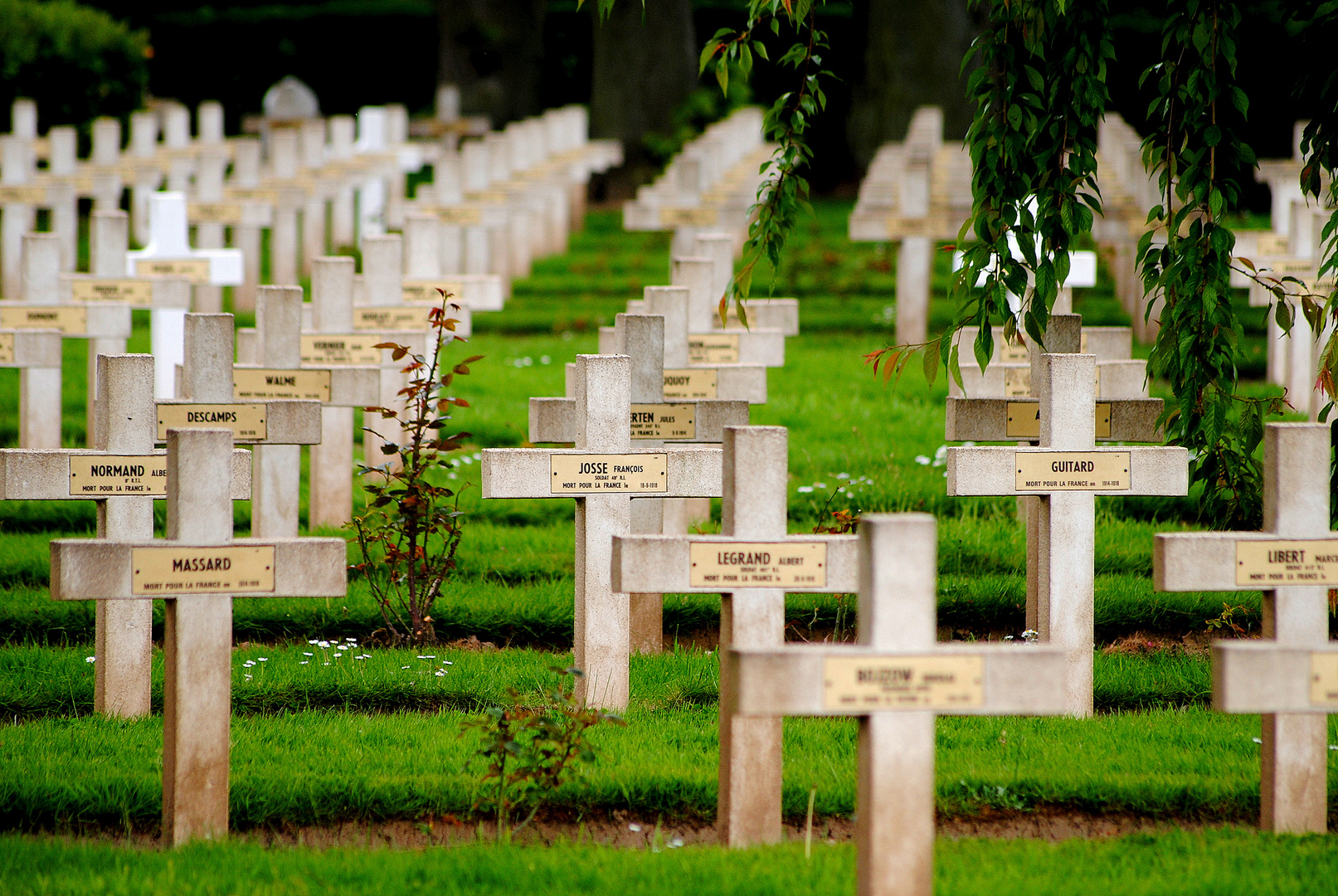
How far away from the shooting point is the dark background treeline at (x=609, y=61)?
75.7 ft

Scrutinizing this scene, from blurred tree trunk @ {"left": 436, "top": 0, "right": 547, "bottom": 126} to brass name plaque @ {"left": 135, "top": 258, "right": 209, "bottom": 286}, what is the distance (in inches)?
647

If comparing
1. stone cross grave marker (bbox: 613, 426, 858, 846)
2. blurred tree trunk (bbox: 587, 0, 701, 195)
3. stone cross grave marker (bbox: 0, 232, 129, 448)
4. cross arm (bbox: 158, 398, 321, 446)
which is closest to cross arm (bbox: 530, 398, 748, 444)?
cross arm (bbox: 158, 398, 321, 446)

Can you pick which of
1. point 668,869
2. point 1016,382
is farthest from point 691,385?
point 668,869

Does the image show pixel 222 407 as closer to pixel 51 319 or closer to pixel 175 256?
pixel 51 319

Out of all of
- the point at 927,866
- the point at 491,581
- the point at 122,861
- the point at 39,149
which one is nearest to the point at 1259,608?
the point at 491,581

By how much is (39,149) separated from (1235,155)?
15.5 m

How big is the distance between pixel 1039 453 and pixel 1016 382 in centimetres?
175

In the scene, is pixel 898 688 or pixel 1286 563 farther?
pixel 1286 563

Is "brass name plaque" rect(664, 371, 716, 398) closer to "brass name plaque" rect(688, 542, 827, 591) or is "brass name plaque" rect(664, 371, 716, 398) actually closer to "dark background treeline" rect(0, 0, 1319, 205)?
"brass name plaque" rect(688, 542, 827, 591)

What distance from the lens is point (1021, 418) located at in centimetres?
635

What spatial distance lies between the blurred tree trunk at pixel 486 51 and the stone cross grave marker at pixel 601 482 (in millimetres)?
21230

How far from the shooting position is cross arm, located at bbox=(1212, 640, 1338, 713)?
3.85 metres

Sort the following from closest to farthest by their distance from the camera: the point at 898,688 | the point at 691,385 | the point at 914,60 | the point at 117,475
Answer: the point at 898,688 → the point at 117,475 → the point at 691,385 → the point at 914,60

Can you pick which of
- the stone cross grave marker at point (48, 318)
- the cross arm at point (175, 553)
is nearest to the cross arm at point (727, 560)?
the cross arm at point (175, 553)
